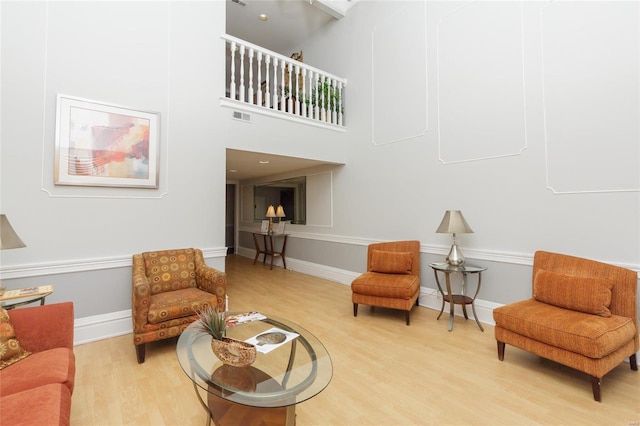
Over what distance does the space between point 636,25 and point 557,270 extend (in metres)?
2.16

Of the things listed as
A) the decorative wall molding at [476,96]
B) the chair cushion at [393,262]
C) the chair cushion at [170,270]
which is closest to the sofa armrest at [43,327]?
the chair cushion at [170,270]

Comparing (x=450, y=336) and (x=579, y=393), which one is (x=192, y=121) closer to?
(x=450, y=336)

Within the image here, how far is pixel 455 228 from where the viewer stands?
10.9 ft

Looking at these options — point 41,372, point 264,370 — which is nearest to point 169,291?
point 41,372

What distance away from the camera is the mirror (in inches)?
247

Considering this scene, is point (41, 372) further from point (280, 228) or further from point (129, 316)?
point (280, 228)

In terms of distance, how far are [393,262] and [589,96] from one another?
2.50 meters

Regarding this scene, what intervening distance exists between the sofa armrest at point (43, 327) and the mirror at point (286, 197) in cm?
446

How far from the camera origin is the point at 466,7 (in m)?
3.64

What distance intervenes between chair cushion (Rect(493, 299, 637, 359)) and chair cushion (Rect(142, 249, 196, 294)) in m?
2.99

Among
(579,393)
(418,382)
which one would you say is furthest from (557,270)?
(418,382)

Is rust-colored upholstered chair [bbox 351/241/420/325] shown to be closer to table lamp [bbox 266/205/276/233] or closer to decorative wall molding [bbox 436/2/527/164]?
decorative wall molding [bbox 436/2/527/164]

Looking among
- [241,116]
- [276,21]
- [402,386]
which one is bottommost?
[402,386]

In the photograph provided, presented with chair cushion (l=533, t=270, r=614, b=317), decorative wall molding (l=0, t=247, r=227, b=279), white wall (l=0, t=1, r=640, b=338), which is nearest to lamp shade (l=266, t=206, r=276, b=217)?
white wall (l=0, t=1, r=640, b=338)
